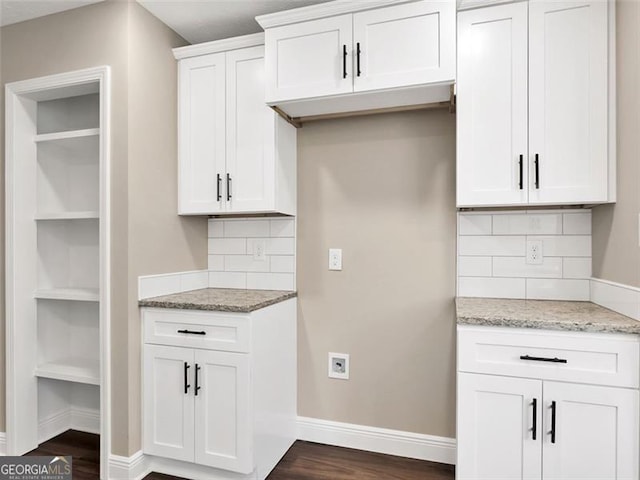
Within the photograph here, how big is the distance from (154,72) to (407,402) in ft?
7.82

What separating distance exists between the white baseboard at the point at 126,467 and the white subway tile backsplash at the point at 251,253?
1062mm

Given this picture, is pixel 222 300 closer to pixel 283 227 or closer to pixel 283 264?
pixel 283 264

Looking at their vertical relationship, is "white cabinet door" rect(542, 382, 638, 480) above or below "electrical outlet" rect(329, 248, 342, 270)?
below

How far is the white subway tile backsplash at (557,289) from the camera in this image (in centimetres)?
201

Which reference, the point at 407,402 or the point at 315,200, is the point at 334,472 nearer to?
the point at 407,402

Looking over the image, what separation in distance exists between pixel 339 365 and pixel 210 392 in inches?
31.2

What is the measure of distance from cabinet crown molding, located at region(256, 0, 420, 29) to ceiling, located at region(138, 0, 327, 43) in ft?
0.51

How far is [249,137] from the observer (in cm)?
223

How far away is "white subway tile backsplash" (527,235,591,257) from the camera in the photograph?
6.59 feet

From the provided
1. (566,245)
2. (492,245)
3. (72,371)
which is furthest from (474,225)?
(72,371)

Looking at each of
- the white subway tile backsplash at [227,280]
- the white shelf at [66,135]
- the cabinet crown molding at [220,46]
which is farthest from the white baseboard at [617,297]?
the white shelf at [66,135]

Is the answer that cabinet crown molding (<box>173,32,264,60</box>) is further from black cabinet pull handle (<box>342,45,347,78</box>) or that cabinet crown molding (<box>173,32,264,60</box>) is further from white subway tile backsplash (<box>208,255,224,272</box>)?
white subway tile backsplash (<box>208,255,224,272</box>)

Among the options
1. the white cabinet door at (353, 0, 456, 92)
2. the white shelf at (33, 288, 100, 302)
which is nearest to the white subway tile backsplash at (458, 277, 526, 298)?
the white cabinet door at (353, 0, 456, 92)

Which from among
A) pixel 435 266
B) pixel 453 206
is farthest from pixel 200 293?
pixel 453 206
